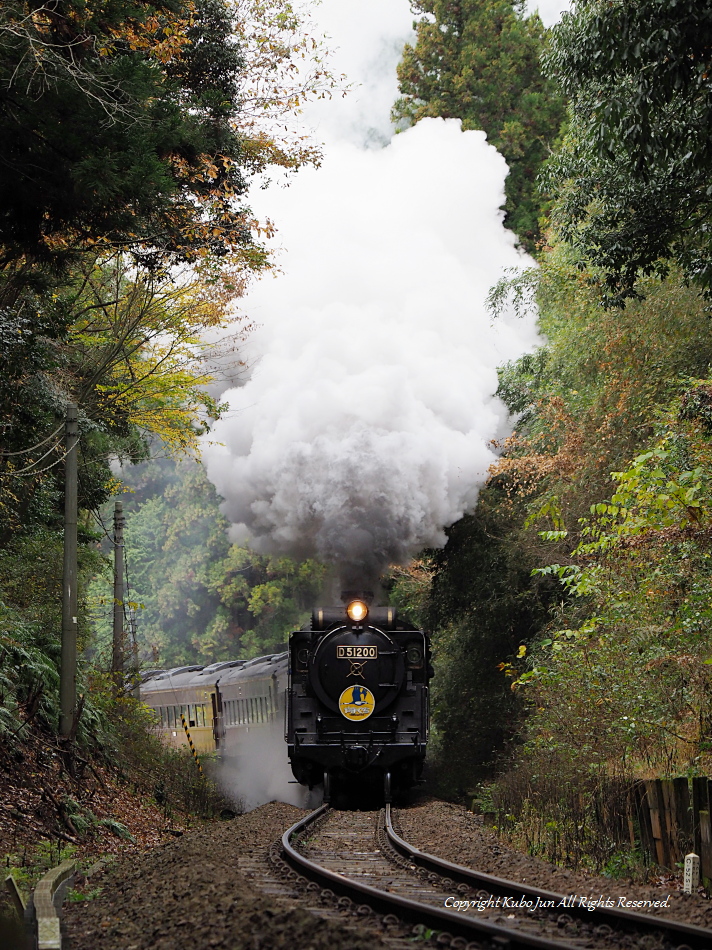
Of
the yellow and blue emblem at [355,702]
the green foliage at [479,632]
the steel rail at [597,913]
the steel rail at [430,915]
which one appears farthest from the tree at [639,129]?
the green foliage at [479,632]

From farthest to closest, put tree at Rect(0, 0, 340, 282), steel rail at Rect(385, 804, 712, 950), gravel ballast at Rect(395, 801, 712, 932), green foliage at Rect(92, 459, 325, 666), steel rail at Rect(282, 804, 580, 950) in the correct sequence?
green foliage at Rect(92, 459, 325, 666) → tree at Rect(0, 0, 340, 282) → gravel ballast at Rect(395, 801, 712, 932) → steel rail at Rect(385, 804, 712, 950) → steel rail at Rect(282, 804, 580, 950)

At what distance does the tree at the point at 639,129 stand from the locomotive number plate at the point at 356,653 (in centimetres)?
572

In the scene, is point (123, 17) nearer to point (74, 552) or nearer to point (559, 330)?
point (74, 552)

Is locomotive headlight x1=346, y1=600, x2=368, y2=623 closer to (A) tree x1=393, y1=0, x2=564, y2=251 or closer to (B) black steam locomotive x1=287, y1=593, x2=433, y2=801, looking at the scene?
(B) black steam locomotive x1=287, y1=593, x2=433, y2=801

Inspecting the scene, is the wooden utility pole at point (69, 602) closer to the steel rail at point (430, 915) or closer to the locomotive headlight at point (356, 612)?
the locomotive headlight at point (356, 612)

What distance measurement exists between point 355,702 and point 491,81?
23.9 meters

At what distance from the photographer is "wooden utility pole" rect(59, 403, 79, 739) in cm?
1241

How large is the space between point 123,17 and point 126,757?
1116 centimetres

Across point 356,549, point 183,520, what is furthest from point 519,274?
point 183,520

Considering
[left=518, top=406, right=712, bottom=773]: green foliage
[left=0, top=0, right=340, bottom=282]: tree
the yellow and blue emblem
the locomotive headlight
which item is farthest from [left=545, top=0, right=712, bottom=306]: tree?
the yellow and blue emblem

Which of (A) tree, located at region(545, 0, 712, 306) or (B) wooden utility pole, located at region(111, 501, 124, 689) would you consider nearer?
(A) tree, located at region(545, 0, 712, 306)

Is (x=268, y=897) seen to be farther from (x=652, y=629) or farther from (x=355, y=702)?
(x=355, y=702)

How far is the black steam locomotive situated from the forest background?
5.06ft

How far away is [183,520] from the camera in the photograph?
59312 millimetres
